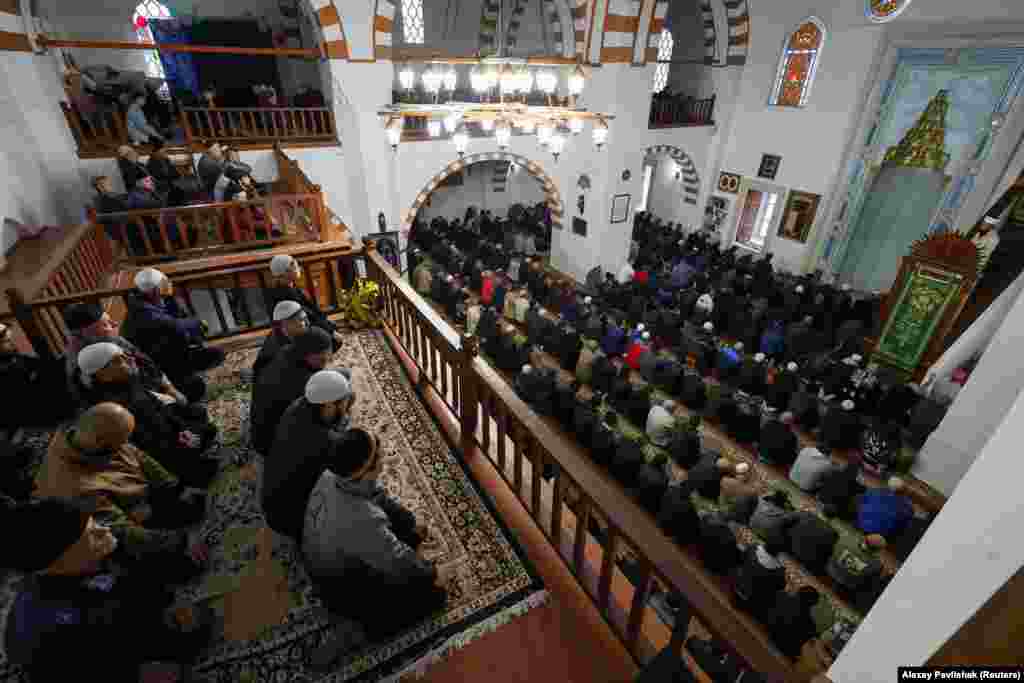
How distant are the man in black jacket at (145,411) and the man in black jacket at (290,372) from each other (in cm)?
42

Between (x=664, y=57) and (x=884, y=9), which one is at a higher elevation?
(x=884, y=9)

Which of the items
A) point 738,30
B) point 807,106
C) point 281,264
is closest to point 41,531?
point 281,264

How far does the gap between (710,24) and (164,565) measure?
46.1ft

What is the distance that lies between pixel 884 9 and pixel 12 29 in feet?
44.7

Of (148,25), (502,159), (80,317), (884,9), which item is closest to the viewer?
(80,317)

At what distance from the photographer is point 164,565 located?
2.04m

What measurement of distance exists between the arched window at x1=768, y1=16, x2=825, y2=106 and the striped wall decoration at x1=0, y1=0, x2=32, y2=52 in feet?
43.4

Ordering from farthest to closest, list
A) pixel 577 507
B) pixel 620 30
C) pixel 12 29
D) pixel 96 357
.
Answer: pixel 620 30 → pixel 12 29 → pixel 96 357 → pixel 577 507

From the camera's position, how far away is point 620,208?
35.6 feet

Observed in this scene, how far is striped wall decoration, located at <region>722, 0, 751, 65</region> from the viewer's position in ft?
34.9

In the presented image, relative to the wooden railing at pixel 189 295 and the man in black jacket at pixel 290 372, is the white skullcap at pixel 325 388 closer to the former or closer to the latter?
the man in black jacket at pixel 290 372

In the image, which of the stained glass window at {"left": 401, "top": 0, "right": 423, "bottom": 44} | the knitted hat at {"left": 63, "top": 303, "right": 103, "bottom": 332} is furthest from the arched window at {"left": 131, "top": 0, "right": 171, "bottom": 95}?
the knitted hat at {"left": 63, "top": 303, "right": 103, "bottom": 332}

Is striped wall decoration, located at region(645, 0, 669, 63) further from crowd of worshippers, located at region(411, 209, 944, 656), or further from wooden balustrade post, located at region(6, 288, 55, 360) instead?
wooden balustrade post, located at region(6, 288, 55, 360)

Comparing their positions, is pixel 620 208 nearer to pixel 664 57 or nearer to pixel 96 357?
pixel 664 57
